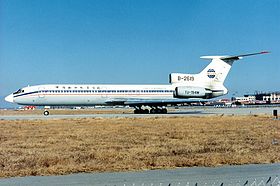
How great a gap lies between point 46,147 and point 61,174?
5095 mm


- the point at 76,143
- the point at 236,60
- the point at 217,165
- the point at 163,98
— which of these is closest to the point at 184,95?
the point at 163,98

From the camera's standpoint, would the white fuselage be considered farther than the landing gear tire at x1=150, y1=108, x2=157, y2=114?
No

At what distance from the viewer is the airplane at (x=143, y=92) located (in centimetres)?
4484

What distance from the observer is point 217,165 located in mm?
9289

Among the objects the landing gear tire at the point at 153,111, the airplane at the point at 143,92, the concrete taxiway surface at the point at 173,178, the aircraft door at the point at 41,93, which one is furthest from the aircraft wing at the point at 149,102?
the concrete taxiway surface at the point at 173,178

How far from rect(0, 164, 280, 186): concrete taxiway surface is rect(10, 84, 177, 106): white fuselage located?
3756cm

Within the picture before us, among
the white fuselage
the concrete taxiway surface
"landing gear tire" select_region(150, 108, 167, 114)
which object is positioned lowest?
the concrete taxiway surface

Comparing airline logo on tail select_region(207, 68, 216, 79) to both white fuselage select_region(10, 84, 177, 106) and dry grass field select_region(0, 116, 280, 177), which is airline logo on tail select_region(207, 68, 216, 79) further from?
dry grass field select_region(0, 116, 280, 177)

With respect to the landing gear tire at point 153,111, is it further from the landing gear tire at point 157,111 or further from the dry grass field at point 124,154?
the dry grass field at point 124,154

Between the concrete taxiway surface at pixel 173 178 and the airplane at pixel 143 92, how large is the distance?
1481 inches

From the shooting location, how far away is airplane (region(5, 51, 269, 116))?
147ft

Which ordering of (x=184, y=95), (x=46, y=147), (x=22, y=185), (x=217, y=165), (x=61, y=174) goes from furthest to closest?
(x=184, y=95) < (x=46, y=147) < (x=217, y=165) < (x=61, y=174) < (x=22, y=185)

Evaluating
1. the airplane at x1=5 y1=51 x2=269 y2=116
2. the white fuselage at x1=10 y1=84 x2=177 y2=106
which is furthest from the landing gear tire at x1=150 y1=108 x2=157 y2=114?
the white fuselage at x1=10 y1=84 x2=177 y2=106

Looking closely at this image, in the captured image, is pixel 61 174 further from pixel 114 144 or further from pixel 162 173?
pixel 114 144
